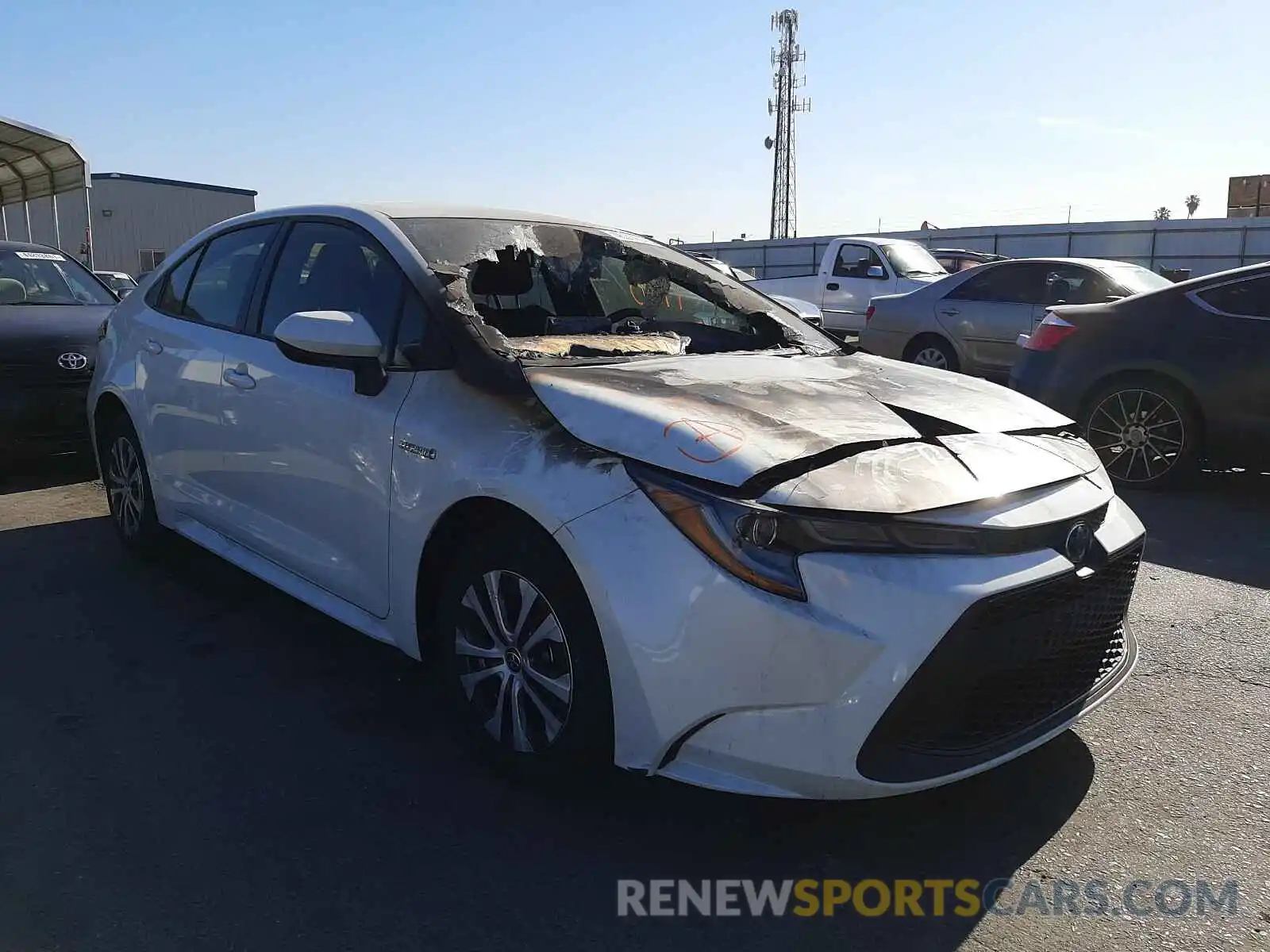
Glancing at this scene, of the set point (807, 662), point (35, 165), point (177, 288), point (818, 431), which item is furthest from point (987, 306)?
point (35, 165)

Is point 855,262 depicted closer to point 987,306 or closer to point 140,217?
point 987,306

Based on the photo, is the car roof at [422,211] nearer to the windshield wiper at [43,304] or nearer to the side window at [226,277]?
the side window at [226,277]

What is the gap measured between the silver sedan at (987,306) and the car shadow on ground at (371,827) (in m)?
7.76

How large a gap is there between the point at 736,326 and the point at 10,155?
1513cm

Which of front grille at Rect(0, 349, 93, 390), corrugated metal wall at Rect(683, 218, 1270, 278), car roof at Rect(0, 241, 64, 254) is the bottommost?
front grille at Rect(0, 349, 93, 390)

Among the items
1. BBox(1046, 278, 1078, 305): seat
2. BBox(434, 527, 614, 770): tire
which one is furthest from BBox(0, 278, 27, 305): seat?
BBox(1046, 278, 1078, 305): seat

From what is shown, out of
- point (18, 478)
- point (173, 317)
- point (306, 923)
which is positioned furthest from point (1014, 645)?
point (18, 478)

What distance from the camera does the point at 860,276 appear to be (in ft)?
47.1

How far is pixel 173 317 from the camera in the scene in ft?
14.7

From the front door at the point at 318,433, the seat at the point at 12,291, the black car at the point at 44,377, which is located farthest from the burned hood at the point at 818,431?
the seat at the point at 12,291

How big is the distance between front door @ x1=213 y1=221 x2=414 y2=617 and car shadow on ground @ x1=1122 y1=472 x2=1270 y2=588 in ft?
12.5

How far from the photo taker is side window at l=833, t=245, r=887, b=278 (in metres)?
14.3

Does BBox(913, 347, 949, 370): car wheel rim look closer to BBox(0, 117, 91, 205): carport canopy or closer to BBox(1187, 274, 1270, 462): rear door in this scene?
BBox(1187, 274, 1270, 462): rear door

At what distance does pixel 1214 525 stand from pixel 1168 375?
42.0 inches
